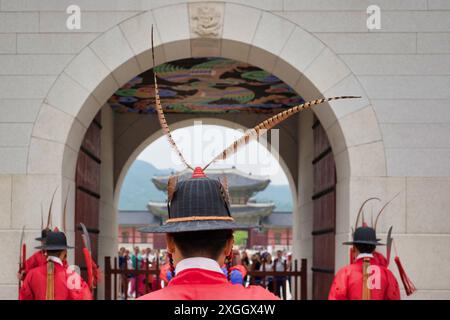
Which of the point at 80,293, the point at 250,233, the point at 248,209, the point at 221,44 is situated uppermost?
the point at 221,44

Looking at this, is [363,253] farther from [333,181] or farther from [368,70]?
[333,181]

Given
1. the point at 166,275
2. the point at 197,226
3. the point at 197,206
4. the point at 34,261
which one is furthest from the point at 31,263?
the point at 197,226

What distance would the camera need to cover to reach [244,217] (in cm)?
4756

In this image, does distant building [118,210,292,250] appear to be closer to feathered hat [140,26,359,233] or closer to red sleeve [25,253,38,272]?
red sleeve [25,253,38,272]

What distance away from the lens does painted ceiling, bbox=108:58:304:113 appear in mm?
11898

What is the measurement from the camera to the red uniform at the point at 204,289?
8.03 feet

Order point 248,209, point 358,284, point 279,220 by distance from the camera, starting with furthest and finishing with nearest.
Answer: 1. point 279,220
2. point 248,209
3. point 358,284

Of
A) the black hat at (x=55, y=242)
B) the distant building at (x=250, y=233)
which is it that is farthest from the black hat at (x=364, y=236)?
the distant building at (x=250, y=233)

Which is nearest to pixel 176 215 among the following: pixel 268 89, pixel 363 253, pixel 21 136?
pixel 363 253

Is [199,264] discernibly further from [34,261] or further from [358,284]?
[34,261]

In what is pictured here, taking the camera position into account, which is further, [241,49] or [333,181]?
[333,181]

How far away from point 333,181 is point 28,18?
14.2ft

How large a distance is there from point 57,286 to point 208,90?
769 cm

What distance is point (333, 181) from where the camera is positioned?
9945 mm
